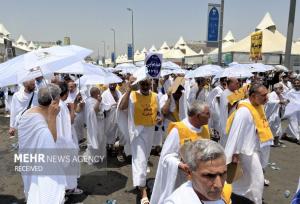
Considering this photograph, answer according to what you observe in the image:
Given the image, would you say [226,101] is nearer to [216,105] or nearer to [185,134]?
[216,105]

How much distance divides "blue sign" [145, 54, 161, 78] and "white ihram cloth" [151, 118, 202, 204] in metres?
1.94

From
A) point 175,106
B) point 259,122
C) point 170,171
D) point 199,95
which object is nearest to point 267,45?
point 199,95

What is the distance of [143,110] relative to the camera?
5871 millimetres

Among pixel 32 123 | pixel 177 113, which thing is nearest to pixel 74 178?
pixel 32 123

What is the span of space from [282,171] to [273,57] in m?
24.4

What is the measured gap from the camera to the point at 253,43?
1653cm

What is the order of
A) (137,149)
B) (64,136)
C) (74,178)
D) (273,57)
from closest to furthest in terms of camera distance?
(64,136) < (74,178) < (137,149) < (273,57)

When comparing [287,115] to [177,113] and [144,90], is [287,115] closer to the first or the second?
[177,113]

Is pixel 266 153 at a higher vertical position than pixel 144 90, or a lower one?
lower

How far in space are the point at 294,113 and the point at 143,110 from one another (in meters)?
6.42

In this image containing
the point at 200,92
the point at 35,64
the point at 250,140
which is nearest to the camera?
the point at 35,64

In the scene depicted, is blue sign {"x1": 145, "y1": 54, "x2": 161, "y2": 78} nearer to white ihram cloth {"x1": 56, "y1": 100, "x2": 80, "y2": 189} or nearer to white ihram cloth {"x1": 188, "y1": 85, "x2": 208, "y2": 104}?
white ihram cloth {"x1": 56, "y1": 100, "x2": 80, "y2": 189}

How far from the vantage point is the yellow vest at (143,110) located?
5.87 m

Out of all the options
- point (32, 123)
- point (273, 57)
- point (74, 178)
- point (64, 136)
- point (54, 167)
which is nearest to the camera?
point (32, 123)
